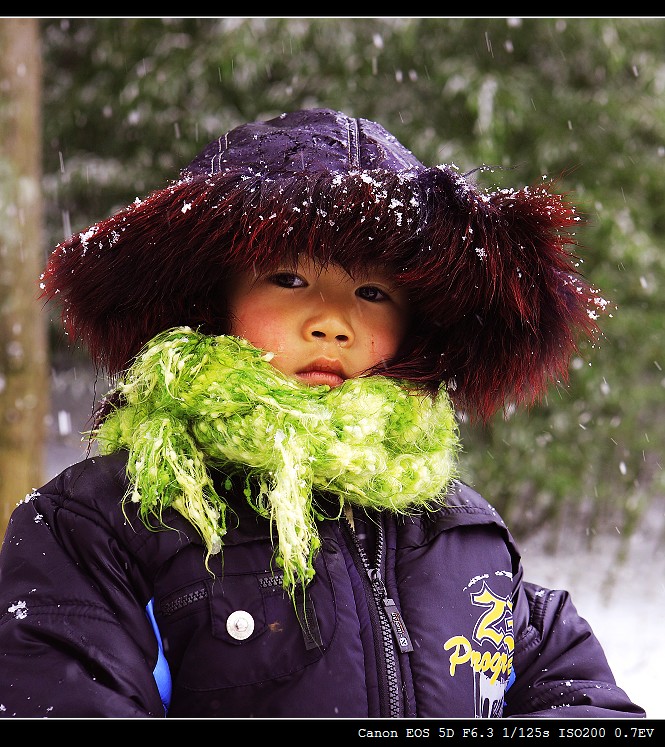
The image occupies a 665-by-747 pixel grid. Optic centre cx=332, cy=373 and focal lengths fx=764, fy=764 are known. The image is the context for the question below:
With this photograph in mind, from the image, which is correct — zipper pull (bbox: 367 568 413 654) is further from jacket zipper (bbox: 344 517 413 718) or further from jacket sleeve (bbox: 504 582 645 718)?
jacket sleeve (bbox: 504 582 645 718)

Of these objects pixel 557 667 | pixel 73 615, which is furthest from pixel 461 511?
pixel 73 615

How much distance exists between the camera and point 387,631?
148 cm

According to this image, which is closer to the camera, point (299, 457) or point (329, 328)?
point (299, 457)

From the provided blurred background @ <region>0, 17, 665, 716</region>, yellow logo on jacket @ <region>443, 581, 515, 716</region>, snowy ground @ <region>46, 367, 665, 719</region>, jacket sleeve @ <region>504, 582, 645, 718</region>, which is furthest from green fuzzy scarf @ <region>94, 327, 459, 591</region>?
blurred background @ <region>0, 17, 665, 716</region>

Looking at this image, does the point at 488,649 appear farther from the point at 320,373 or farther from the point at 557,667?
the point at 320,373

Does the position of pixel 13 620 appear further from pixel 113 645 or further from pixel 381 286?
pixel 381 286

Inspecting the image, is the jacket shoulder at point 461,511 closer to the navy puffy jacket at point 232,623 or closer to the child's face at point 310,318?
the navy puffy jacket at point 232,623

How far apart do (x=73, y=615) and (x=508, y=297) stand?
43.2 inches

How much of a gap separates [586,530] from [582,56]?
434 centimetres

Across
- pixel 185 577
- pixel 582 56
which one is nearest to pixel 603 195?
pixel 582 56

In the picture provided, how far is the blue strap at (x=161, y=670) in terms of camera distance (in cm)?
Answer: 141

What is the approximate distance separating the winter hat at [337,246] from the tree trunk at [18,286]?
3.10 m

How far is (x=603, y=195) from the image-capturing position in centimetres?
538

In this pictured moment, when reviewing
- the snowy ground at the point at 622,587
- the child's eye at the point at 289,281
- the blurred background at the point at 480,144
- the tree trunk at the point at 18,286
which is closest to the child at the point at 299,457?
the child's eye at the point at 289,281
